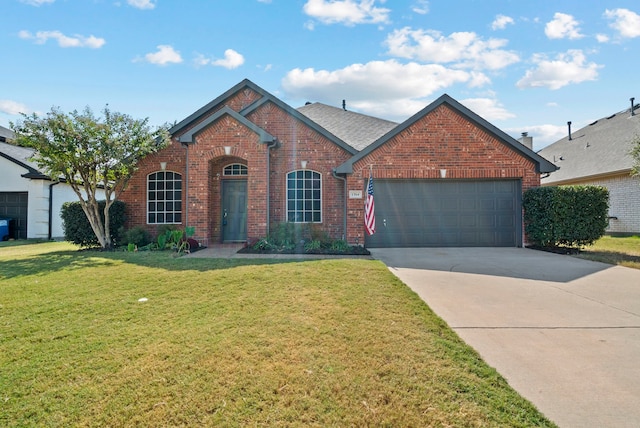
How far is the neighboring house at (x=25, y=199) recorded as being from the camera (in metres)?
14.8

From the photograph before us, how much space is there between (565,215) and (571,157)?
1417 centimetres

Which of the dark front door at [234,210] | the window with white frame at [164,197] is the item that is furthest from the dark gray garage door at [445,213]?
the window with white frame at [164,197]

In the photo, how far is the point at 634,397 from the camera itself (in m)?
2.62

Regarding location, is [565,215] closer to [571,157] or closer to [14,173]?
[571,157]

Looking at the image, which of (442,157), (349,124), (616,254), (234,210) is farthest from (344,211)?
(616,254)

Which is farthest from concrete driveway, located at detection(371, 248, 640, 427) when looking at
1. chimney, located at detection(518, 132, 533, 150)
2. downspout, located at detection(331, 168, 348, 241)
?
chimney, located at detection(518, 132, 533, 150)

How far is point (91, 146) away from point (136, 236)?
3.00m

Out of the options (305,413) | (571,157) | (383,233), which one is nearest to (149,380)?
(305,413)

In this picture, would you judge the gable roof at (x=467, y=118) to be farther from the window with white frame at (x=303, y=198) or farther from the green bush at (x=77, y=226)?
the green bush at (x=77, y=226)

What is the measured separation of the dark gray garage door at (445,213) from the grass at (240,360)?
5614 millimetres

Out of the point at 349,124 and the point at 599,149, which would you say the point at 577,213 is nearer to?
the point at 349,124

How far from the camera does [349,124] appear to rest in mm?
15688

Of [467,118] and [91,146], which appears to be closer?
[91,146]

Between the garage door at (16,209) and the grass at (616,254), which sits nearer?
the grass at (616,254)
